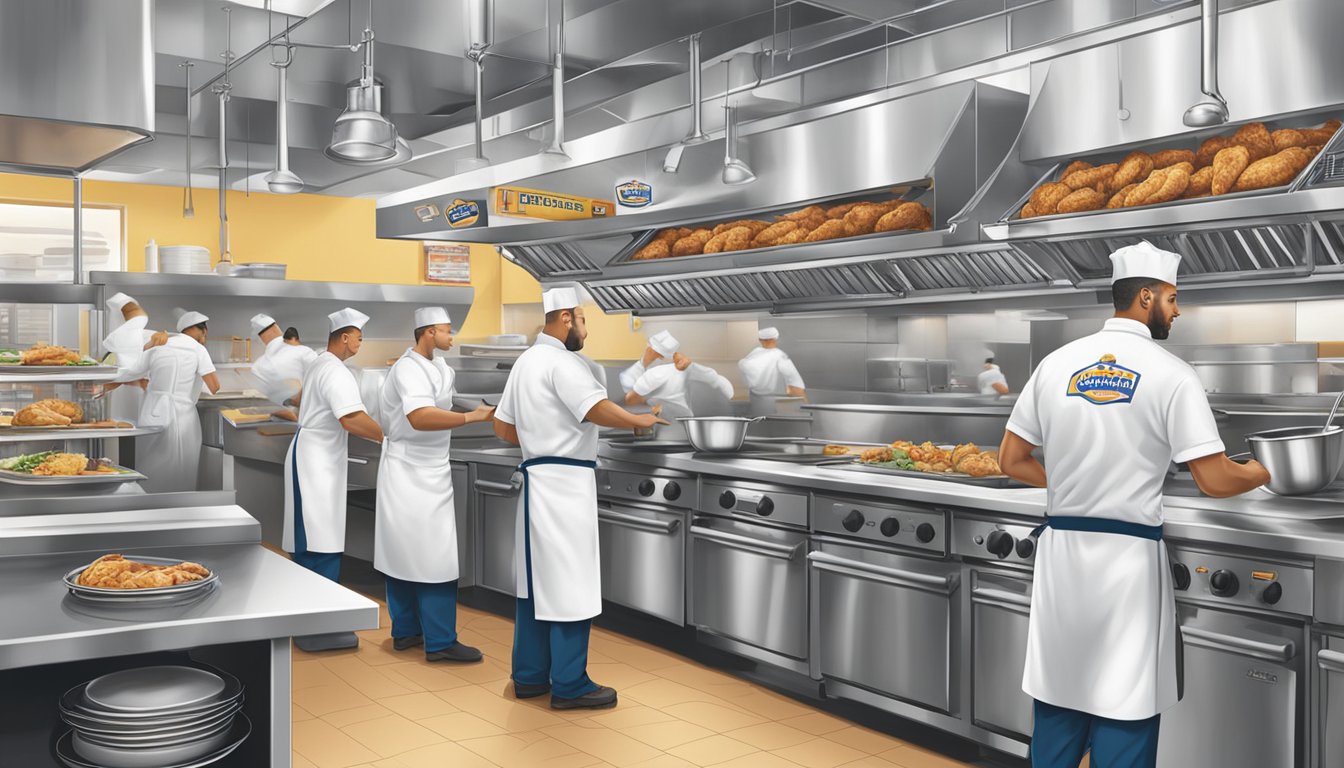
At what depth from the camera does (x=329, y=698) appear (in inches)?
180

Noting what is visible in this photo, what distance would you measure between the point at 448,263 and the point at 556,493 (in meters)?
8.60

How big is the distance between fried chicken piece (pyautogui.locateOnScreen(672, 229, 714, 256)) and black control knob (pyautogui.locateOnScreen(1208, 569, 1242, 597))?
311cm

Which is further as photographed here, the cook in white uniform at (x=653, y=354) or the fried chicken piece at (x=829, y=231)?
the cook in white uniform at (x=653, y=354)

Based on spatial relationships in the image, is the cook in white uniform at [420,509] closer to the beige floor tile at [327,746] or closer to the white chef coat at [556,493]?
the white chef coat at [556,493]

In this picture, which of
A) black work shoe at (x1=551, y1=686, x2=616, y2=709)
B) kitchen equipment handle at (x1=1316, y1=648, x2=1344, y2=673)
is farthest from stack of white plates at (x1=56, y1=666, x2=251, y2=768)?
kitchen equipment handle at (x1=1316, y1=648, x2=1344, y2=673)

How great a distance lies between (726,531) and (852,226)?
143cm

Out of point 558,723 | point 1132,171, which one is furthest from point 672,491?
point 1132,171

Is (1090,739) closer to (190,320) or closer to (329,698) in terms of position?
(329,698)

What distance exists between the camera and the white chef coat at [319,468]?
556 centimetres

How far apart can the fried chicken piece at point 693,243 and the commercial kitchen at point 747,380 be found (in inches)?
0.8

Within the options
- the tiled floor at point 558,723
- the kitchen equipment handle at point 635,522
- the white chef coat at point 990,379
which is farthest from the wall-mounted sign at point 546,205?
the tiled floor at point 558,723

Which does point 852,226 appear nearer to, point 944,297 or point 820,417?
point 944,297

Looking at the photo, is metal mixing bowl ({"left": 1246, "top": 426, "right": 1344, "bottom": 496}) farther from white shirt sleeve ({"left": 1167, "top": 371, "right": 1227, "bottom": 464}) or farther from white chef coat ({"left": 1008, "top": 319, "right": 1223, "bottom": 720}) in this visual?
white shirt sleeve ({"left": 1167, "top": 371, "right": 1227, "bottom": 464})

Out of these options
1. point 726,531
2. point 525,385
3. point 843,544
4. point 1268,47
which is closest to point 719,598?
point 726,531
